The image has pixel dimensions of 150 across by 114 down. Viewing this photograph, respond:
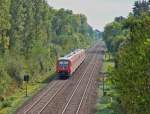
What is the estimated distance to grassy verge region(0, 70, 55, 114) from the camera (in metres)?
42.2

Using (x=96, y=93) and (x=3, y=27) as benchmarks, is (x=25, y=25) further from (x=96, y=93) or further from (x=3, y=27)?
(x=96, y=93)

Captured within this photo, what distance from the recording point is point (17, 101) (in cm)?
4622

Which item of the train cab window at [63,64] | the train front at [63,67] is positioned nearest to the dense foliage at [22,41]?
the train front at [63,67]

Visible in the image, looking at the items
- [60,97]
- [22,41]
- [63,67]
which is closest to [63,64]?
[63,67]

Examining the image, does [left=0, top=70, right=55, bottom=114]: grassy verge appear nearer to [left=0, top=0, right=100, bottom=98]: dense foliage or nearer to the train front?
[left=0, top=0, right=100, bottom=98]: dense foliage

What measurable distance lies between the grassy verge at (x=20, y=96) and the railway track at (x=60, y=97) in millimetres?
1118

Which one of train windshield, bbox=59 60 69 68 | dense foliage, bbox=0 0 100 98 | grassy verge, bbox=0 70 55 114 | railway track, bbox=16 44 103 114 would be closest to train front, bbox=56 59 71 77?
train windshield, bbox=59 60 69 68

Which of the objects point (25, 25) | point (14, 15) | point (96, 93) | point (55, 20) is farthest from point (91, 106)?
point (55, 20)

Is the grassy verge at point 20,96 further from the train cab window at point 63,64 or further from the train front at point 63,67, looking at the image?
the train cab window at point 63,64

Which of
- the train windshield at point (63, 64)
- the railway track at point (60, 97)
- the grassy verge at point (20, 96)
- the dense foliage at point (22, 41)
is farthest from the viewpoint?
the train windshield at point (63, 64)

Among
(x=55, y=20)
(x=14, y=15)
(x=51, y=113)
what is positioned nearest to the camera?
(x=51, y=113)

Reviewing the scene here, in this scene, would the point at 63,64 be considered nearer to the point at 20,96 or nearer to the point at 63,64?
the point at 63,64

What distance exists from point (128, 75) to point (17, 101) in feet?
82.4

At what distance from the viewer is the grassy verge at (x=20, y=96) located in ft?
138
